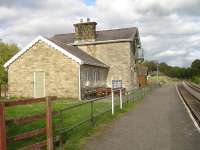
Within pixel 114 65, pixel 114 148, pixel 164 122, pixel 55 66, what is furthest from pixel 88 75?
pixel 114 148

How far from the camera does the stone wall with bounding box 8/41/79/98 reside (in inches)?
1118

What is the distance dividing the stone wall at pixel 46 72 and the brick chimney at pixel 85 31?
1103 centimetres

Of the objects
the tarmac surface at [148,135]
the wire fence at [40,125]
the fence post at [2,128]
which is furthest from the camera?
the tarmac surface at [148,135]

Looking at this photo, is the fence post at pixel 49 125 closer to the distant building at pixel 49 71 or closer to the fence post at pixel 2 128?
the fence post at pixel 2 128

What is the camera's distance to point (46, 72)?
2936 centimetres

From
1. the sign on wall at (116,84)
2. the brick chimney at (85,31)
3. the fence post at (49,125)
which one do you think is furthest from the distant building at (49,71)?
the fence post at (49,125)

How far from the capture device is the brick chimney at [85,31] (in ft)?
130

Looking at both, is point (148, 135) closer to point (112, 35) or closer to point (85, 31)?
point (112, 35)

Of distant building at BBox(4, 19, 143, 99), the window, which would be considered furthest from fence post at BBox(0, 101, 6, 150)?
the window

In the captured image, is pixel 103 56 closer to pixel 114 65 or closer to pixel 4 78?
pixel 114 65

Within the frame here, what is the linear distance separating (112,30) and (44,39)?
1457 centimetres

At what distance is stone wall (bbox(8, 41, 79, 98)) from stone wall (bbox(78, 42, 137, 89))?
10315 millimetres

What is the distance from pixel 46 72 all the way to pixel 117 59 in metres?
10.8

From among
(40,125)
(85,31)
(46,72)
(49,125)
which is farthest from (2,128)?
(85,31)
